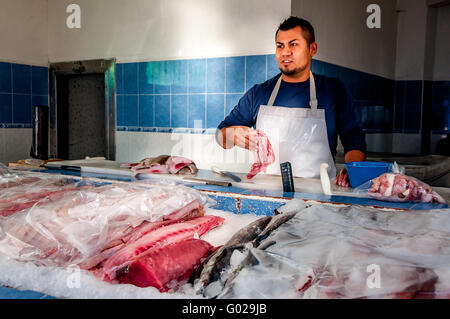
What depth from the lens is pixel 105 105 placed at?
17.5ft

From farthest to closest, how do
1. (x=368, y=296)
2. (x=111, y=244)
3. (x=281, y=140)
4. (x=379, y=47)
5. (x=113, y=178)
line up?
(x=379, y=47), (x=281, y=140), (x=113, y=178), (x=111, y=244), (x=368, y=296)

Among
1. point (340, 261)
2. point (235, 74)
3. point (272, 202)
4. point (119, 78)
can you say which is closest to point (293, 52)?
point (235, 74)

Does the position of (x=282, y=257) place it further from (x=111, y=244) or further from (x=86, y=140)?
(x=86, y=140)

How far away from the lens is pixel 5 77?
512cm

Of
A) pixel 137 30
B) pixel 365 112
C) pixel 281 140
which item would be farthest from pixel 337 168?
pixel 137 30

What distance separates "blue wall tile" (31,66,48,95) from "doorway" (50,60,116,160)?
0.08m

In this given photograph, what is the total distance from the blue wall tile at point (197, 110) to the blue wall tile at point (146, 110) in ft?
1.93

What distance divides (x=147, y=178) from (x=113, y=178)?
217 millimetres

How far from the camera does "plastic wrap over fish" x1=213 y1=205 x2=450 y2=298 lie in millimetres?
928

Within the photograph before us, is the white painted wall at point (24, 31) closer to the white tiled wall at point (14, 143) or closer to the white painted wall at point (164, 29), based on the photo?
the white painted wall at point (164, 29)

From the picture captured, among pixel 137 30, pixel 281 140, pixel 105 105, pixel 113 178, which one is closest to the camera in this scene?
pixel 113 178

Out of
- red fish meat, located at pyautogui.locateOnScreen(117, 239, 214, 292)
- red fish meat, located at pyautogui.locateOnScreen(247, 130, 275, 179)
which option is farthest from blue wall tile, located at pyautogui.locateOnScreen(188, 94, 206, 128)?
red fish meat, located at pyautogui.locateOnScreen(117, 239, 214, 292)

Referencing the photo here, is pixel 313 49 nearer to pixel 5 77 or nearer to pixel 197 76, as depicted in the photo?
pixel 197 76

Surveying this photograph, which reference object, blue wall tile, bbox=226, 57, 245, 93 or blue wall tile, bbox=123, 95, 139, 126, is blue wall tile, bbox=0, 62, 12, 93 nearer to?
blue wall tile, bbox=123, 95, 139, 126
